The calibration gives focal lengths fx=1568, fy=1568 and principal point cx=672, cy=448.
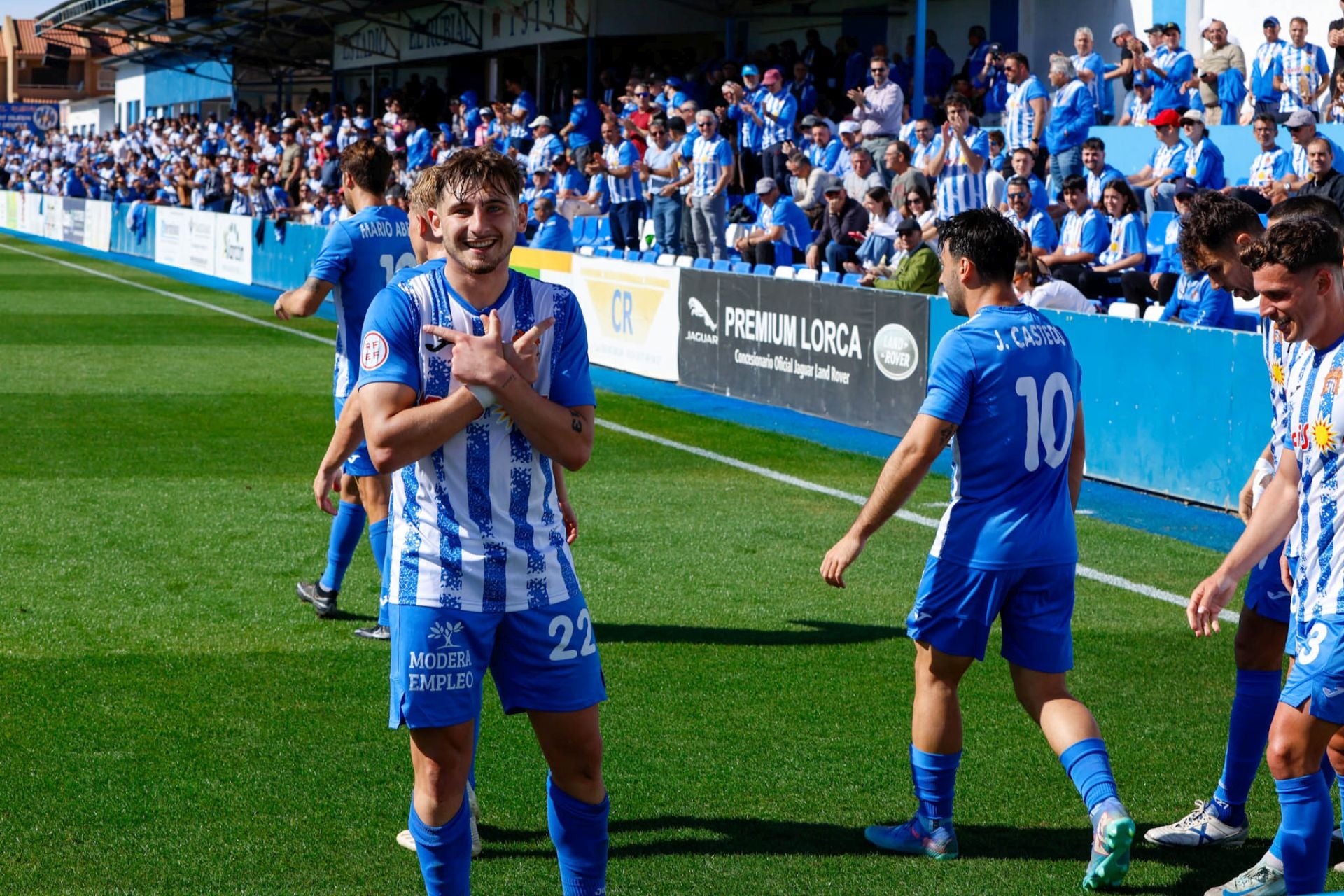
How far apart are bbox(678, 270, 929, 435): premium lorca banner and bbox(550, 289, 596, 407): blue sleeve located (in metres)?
9.42

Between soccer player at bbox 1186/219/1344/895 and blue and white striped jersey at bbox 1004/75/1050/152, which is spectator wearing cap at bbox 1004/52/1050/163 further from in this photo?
soccer player at bbox 1186/219/1344/895

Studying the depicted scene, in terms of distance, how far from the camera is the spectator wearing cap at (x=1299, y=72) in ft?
54.6

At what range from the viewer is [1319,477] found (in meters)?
3.78

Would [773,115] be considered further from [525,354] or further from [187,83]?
[187,83]

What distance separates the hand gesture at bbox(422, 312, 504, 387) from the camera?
334cm

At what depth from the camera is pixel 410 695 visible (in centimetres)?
360

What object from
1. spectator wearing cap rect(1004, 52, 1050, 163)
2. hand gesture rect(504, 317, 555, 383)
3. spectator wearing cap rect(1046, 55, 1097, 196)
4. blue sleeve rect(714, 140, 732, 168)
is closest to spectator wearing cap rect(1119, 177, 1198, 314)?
spectator wearing cap rect(1046, 55, 1097, 196)

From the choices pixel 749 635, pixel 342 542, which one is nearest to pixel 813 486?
pixel 749 635

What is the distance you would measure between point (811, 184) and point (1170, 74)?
4459 millimetres

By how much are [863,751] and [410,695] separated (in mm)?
2472

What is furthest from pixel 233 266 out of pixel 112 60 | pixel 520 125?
pixel 112 60

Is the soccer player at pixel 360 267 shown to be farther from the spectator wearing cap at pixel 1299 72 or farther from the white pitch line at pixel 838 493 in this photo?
the spectator wearing cap at pixel 1299 72

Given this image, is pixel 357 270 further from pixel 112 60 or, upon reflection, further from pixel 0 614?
pixel 112 60

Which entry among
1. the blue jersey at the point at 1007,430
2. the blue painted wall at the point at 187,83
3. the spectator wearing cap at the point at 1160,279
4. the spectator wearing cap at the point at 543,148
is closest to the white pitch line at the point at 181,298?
the spectator wearing cap at the point at 543,148
